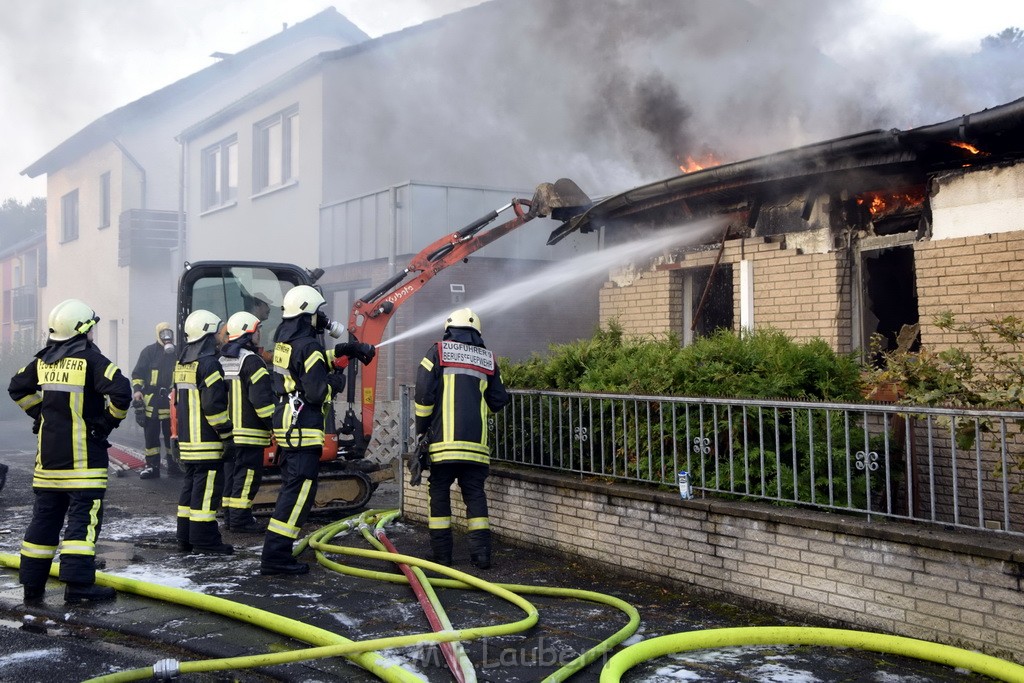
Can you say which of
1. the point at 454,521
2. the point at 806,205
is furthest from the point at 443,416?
the point at 806,205

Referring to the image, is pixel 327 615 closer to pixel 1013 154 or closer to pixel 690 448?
pixel 690 448

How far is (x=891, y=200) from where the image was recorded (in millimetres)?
7473

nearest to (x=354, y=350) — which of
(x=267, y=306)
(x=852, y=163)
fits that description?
(x=267, y=306)

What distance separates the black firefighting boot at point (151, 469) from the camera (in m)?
12.1

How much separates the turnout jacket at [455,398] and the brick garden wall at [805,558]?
0.72 m

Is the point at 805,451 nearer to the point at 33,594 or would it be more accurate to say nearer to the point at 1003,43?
the point at 33,594

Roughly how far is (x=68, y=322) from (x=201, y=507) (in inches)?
78.5

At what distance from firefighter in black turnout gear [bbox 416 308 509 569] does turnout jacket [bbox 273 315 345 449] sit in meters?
0.71

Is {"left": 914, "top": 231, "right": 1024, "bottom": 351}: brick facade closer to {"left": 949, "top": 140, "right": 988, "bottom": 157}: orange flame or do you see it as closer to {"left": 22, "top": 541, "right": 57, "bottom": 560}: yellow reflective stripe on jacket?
{"left": 949, "top": 140, "right": 988, "bottom": 157}: orange flame

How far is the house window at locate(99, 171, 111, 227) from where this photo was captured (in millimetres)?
27031

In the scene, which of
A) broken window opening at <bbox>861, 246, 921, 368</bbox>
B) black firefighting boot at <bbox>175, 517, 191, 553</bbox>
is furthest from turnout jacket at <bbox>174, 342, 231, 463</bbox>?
broken window opening at <bbox>861, 246, 921, 368</bbox>

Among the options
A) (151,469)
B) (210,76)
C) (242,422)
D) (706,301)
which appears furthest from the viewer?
(210,76)

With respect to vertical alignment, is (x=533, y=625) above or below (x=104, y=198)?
below

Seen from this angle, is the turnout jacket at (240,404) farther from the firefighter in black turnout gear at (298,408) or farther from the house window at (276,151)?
the house window at (276,151)
